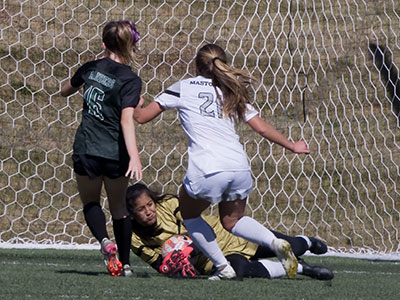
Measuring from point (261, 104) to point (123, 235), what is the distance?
349 cm

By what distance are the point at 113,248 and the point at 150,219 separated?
1.78ft

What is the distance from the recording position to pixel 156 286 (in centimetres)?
350

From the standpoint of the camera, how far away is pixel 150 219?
4328mm

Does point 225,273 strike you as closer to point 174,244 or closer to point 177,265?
Result: point 177,265

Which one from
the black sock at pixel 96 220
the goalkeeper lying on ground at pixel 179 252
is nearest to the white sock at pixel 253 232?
the goalkeeper lying on ground at pixel 179 252

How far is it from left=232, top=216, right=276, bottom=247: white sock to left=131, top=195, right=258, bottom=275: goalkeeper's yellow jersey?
18.8 inches

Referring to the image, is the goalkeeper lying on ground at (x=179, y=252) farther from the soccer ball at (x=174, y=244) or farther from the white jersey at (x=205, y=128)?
the white jersey at (x=205, y=128)

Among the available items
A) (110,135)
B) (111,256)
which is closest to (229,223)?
(111,256)

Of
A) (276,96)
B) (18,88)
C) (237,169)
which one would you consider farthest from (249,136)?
(237,169)

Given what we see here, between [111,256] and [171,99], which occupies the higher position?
[171,99]

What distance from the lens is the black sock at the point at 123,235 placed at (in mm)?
4035

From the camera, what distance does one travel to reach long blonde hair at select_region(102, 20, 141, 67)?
402 cm

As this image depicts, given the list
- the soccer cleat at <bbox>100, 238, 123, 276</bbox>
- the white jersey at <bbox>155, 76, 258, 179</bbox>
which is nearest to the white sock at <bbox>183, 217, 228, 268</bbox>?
the white jersey at <bbox>155, 76, 258, 179</bbox>

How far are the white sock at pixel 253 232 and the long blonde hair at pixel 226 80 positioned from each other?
18.8 inches
